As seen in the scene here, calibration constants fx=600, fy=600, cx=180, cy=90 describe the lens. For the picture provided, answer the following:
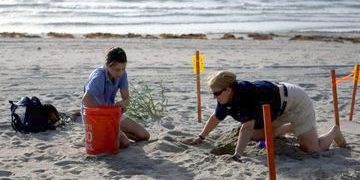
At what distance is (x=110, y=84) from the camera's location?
585 centimetres

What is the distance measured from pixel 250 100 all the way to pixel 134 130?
1465mm

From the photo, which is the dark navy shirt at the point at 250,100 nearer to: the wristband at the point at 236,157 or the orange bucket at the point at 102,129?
the wristband at the point at 236,157

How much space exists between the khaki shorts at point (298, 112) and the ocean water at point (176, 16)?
1805 centimetres

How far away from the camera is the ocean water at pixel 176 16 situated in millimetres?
25578

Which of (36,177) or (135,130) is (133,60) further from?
(36,177)

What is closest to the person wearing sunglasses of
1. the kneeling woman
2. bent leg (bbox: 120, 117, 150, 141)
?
bent leg (bbox: 120, 117, 150, 141)

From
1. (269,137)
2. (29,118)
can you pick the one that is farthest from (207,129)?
(29,118)

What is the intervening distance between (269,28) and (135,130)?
20.6 metres

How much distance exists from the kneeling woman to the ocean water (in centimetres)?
1760

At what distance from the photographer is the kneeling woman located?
557 centimetres

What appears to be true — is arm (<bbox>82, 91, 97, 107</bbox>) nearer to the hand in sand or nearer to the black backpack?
the hand in sand

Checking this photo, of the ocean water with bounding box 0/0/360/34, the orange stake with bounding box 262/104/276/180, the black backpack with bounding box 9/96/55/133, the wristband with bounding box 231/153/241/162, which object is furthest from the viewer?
the ocean water with bounding box 0/0/360/34

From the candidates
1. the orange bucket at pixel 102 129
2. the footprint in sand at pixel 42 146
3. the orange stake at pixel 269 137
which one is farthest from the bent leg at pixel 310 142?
the footprint in sand at pixel 42 146

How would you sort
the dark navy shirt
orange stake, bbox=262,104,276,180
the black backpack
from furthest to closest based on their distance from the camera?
1. the black backpack
2. the dark navy shirt
3. orange stake, bbox=262,104,276,180
